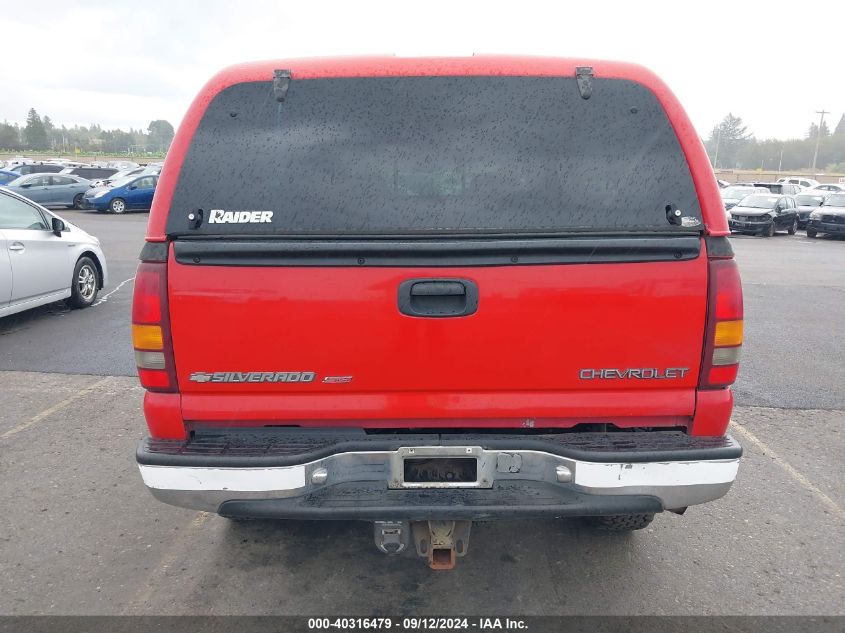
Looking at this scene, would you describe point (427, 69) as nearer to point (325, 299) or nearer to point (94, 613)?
point (325, 299)

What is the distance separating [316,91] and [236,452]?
146 centimetres

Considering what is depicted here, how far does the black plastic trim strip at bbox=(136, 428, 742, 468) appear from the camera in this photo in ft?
8.04

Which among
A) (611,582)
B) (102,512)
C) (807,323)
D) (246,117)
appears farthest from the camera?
(807,323)

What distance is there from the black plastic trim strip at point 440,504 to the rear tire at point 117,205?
25008 millimetres

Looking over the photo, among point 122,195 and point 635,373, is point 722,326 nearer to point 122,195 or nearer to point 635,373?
point 635,373

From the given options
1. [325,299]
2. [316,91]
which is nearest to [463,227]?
[325,299]

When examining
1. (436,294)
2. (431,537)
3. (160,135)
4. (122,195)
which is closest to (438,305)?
(436,294)

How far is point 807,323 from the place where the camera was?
8906mm

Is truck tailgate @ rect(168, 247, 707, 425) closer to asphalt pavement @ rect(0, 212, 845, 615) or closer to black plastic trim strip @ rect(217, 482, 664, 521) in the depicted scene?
black plastic trim strip @ rect(217, 482, 664, 521)

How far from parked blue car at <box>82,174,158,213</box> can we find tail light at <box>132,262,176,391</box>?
2379 centimetres

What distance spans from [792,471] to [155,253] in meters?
4.13

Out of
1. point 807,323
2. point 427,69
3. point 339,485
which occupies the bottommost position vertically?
point 807,323

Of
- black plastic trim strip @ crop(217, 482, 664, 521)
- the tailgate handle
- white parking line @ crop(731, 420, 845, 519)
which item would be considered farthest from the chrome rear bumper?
white parking line @ crop(731, 420, 845, 519)

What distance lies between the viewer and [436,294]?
246cm
